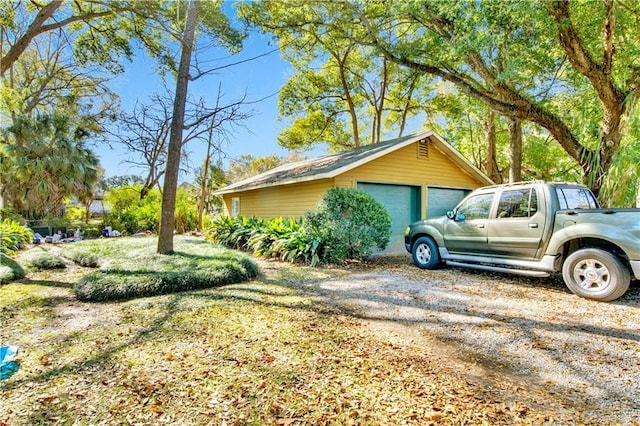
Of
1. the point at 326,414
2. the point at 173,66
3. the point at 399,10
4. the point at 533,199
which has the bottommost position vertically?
the point at 326,414

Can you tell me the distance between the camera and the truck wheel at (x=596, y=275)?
4520 mm

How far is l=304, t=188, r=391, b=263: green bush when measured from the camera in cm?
789

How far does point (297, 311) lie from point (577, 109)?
12.5 metres

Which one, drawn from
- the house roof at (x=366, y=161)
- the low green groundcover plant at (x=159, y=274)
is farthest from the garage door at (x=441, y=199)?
the low green groundcover plant at (x=159, y=274)

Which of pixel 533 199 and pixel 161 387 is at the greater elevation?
pixel 533 199

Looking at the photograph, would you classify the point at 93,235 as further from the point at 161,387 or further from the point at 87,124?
the point at 161,387

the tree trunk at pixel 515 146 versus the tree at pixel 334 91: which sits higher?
the tree at pixel 334 91

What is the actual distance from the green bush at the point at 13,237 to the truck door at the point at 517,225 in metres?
12.5

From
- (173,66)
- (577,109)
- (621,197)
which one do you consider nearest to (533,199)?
(621,197)

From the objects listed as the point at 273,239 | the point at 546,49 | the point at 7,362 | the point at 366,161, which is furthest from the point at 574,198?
the point at 7,362

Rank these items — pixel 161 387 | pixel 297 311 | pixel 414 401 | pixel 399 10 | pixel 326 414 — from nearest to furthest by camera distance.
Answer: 1. pixel 326 414
2. pixel 414 401
3. pixel 161 387
4. pixel 297 311
5. pixel 399 10

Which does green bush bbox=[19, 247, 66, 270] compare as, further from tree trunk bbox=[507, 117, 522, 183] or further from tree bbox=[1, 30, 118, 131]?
tree trunk bbox=[507, 117, 522, 183]

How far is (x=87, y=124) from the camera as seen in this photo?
18.3 metres

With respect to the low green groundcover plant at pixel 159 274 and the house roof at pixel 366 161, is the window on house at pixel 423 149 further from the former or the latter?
the low green groundcover plant at pixel 159 274
